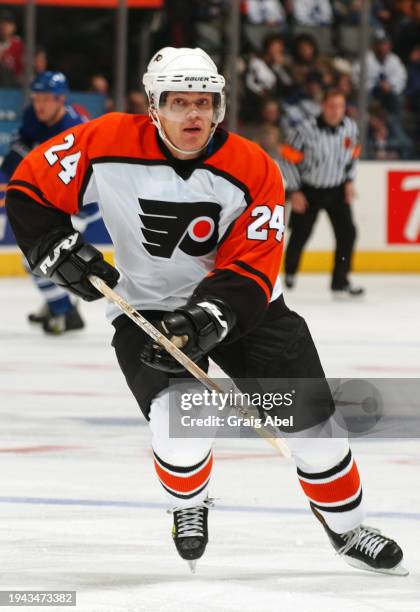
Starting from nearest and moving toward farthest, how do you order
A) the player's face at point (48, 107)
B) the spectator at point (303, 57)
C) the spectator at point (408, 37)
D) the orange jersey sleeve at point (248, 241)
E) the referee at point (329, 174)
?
the orange jersey sleeve at point (248, 241) < the player's face at point (48, 107) < the referee at point (329, 174) < the spectator at point (303, 57) < the spectator at point (408, 37)

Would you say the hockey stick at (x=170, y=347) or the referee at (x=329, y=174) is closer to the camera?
the hockey stick at (x=170, y=347)

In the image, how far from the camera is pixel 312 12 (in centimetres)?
1103

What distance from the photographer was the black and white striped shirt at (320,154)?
922 centimetres

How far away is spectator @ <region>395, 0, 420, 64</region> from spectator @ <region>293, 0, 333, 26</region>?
64cm

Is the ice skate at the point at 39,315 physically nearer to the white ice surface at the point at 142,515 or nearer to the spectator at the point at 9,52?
the white ice surface at the point at 142,515

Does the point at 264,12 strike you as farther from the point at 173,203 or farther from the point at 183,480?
the point at 183,480

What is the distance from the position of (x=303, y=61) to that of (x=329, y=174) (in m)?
1.86

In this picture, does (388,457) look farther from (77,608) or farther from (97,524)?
(77,608)

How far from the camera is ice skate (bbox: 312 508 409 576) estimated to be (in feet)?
Answer: 9.87

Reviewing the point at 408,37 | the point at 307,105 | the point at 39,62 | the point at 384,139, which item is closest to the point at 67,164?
the point at 39,62

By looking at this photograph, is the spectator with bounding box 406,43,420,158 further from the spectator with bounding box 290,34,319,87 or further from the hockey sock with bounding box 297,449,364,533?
the hockey sock with bounding box 297,449,364,533

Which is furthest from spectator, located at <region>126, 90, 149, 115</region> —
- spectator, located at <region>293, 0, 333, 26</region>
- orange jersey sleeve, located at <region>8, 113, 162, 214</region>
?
orange jersey sleeve, located at <region>8, 113, 162, 214</region>

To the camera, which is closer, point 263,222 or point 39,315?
point 263,222

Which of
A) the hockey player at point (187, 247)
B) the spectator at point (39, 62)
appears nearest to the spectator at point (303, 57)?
the spectator at point (39, 62)
